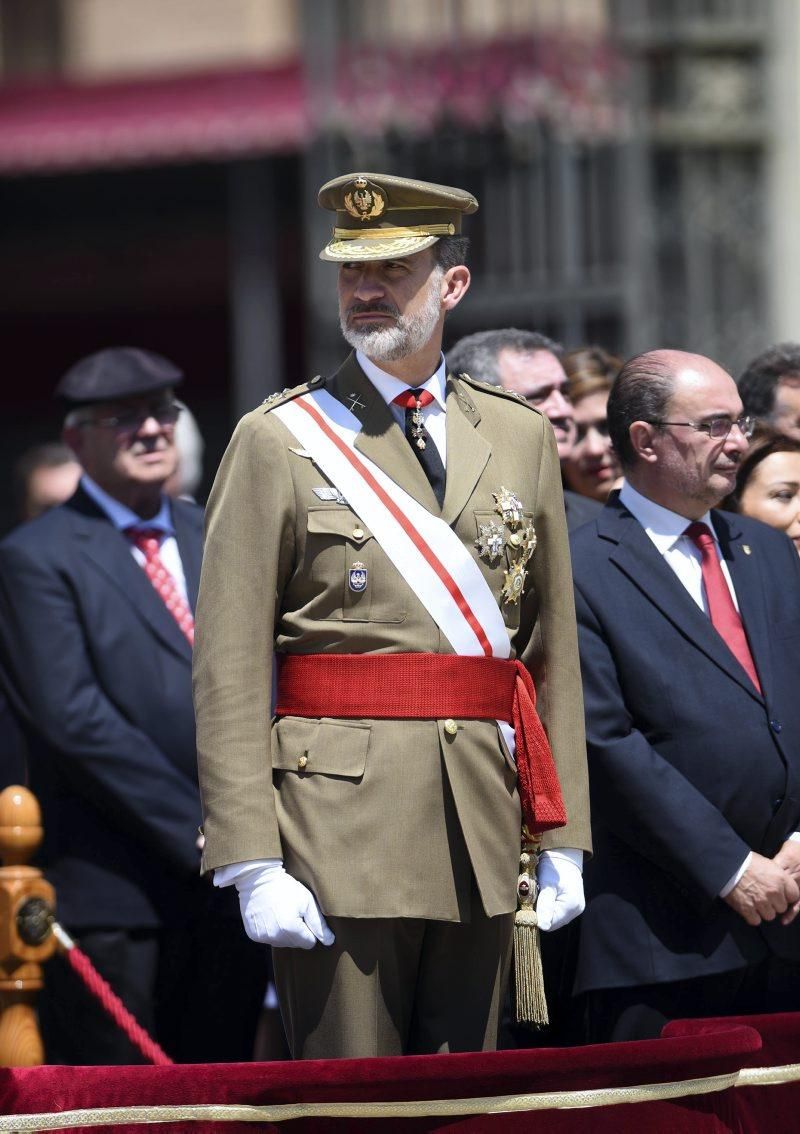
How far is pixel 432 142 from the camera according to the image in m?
9.36

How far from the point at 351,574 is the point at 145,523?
148 cm

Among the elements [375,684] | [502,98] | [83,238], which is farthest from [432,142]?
[375,684]

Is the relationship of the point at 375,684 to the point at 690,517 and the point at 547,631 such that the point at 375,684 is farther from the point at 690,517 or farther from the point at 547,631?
the point at 690,517

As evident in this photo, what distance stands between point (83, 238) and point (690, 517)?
8909mm

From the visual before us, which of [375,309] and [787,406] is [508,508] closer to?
[375,309]

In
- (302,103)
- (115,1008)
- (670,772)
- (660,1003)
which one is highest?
(302,103)

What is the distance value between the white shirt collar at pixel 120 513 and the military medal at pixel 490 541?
1454 millimetres

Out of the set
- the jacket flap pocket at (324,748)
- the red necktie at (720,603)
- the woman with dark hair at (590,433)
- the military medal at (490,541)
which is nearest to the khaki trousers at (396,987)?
the jacket flap pocket at (324,748)

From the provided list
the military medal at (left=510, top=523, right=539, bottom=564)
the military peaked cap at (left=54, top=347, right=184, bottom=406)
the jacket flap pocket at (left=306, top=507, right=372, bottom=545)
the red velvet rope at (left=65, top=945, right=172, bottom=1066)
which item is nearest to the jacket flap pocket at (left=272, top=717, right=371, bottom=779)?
the jacket flap pocket at (left=306, top=507, right=372, bottom=545)

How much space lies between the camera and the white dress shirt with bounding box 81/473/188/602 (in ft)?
14.6

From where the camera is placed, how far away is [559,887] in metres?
3.20

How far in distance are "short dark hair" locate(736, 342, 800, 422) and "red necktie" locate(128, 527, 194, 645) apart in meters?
1.41

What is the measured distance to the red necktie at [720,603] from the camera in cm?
374

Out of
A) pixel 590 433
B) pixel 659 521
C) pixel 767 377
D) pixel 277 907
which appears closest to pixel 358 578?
pixel 277 907
